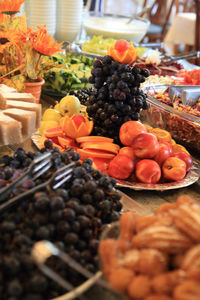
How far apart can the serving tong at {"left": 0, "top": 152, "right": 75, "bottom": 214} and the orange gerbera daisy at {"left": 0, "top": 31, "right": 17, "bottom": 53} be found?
66 cm

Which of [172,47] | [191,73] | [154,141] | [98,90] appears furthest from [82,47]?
[172,47]

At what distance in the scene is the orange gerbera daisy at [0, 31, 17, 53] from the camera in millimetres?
1159

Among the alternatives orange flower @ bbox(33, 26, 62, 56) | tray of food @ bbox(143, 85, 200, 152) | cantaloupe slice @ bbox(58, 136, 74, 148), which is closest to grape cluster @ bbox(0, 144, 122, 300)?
cantaloupe slice @ bbox(58, 136, 74, 148)

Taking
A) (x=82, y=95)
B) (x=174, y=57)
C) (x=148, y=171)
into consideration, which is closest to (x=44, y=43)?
(x=82, y=95)

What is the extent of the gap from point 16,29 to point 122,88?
0.53 meters

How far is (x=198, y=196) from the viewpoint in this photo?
94 cm

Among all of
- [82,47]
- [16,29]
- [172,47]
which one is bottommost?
[172,47]

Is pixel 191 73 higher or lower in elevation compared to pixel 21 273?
higher

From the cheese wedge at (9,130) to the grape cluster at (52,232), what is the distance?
243 millimetres

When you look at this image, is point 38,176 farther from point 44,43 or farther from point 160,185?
point 44,43

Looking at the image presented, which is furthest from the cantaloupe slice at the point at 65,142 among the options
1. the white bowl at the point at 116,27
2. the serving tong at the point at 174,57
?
the white bowl at the point at 116,27

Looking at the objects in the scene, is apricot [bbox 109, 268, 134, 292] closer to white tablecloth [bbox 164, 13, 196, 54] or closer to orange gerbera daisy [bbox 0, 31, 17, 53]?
orange gerbera daisy [bbox 0, 31, 17, 53]

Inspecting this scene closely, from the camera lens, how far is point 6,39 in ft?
3.83

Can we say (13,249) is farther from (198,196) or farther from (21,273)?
(198,196)
